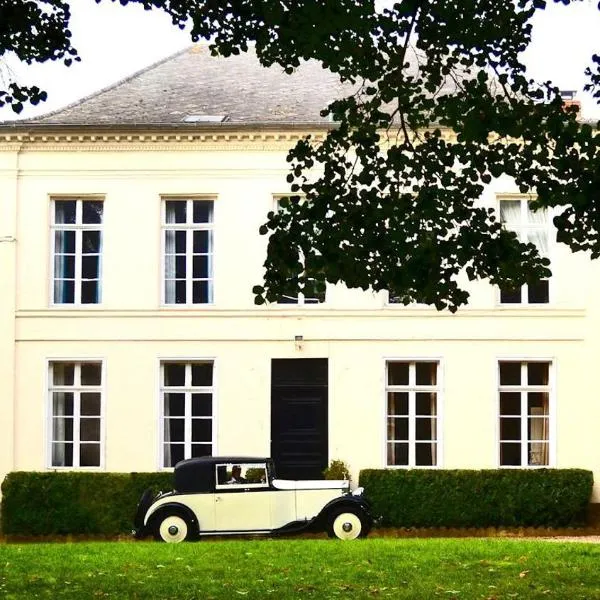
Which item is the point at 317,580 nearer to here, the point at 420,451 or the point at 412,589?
the point at 412,589

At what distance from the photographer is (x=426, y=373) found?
24641mm

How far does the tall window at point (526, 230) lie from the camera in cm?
2459

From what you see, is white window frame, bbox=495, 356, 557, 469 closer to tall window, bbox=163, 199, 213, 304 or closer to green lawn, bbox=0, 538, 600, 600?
tall window, bbox=163, 199, 213, 304

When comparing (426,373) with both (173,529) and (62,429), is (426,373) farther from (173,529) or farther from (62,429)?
(62,429)

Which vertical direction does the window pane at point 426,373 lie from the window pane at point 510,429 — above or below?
above

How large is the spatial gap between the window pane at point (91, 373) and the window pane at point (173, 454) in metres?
1.74

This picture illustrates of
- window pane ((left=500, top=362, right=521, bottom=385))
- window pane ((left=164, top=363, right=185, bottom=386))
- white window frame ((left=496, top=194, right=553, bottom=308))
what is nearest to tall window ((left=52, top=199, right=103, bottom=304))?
window pane ((left=164, top=363, right=185, bottom=386))

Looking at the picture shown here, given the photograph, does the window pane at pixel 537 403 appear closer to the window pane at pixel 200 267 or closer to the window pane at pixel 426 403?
the window pane at pixel 426 403

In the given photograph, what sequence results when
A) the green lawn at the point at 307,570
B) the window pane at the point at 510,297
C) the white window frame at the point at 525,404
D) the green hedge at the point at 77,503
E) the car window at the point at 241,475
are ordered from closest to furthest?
1. the green lawn at the point at 307,570
2. the car window at the point at 241,475
3. the green hedge at the point at 77,503
4. the white window frame at the point at 525,404
5. the window pane at the point at 510,297

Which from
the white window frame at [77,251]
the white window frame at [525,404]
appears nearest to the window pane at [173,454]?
the white window frame at [77,251]

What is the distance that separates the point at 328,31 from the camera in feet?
36.2

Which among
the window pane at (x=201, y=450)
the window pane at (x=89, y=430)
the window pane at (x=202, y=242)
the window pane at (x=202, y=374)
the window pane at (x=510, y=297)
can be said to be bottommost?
the window pane at (x=201, y=450)

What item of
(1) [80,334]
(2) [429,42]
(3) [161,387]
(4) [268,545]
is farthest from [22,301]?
(2) [429,42]

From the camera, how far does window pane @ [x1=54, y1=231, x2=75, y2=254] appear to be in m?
24.9
